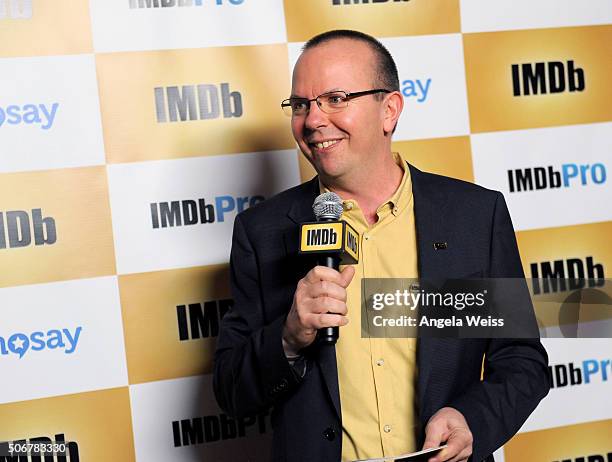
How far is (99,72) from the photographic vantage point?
2.14m

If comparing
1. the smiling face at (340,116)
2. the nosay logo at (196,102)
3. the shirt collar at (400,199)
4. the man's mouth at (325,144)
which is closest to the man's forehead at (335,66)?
the smiling face at (340,116)

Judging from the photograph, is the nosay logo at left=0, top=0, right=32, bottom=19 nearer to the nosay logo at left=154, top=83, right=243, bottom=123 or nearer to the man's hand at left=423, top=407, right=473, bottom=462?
the nosay logo at left=154, top=83, right=243, bottom=123

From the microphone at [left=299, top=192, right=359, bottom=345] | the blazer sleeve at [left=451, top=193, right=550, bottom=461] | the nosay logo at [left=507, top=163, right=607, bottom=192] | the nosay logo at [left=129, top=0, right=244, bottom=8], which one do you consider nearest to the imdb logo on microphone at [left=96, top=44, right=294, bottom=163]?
the nosay logo at [left=129, top=0, right=244, bottom=8]

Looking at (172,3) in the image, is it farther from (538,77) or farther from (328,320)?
(328,320)

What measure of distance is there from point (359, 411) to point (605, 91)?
1.51 metres

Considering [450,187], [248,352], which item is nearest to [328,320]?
[248,352]

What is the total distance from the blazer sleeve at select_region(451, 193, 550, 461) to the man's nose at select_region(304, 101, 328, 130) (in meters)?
0.41

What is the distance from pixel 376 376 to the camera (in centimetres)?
153

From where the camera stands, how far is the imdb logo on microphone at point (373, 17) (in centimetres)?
226

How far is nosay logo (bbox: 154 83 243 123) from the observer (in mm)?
2182

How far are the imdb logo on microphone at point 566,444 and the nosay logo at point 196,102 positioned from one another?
1300mm

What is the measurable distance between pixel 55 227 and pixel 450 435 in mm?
1200

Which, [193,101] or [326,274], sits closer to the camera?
[326,274]

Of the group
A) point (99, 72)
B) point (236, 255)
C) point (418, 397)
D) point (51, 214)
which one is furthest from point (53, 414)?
point (418, 397)
